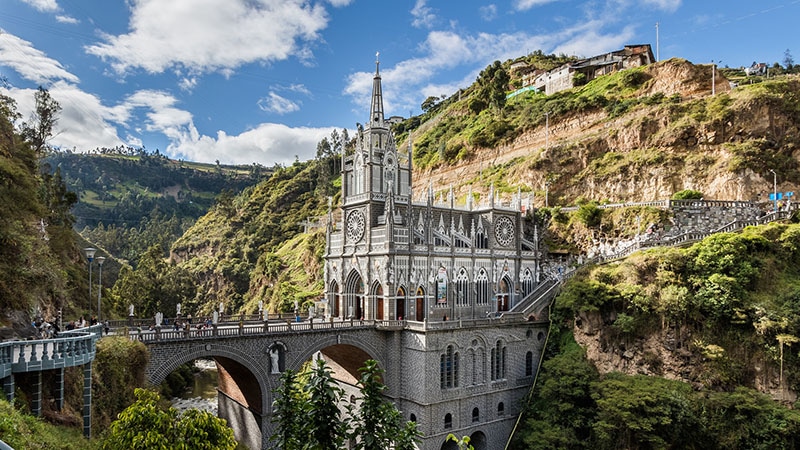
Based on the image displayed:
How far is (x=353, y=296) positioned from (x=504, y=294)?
13473 mm

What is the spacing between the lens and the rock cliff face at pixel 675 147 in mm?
46281

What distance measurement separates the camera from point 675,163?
163 ft

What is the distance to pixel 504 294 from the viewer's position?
145 feet

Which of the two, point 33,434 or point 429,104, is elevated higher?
point 429,104

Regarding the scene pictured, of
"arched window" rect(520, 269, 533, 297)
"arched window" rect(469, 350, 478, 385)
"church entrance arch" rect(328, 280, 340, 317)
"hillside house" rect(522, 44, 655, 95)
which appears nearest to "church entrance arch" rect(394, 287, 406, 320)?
"arched window" rect(469, 350, 478, 385)

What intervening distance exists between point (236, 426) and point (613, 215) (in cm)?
3701

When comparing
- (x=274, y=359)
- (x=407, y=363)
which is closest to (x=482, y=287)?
(x=407, y=363)

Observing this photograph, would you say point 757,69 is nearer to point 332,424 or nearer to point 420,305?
point 420,305

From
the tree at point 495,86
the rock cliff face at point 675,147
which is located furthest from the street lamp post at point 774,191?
the tree at point 495,86

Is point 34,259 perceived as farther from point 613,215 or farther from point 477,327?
point 613,215

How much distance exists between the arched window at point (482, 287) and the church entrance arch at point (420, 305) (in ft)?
18.6

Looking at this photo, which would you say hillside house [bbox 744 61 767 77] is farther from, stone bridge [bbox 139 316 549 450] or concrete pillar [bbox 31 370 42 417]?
concrete pillar [bbox 31 370 42 417]

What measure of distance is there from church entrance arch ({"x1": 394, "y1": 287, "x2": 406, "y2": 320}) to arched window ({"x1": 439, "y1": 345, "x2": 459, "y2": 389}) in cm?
413

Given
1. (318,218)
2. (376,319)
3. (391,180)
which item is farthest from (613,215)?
(318,218)
